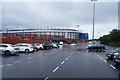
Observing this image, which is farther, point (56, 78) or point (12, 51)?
point (12, 51)

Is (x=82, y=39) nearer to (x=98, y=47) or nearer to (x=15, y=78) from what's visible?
(x=98, y=47)

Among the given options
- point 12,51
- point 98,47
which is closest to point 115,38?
point 98,47

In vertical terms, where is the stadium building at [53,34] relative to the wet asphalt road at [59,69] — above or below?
above

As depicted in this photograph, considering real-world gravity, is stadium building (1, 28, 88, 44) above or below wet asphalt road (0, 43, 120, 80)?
above

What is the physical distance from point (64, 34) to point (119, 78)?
104 m

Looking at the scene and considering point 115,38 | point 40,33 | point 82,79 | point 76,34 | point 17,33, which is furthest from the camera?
point 76,34

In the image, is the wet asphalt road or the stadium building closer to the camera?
the wet asphalt road

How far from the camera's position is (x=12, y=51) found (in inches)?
656

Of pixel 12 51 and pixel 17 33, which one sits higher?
pixel 17 33

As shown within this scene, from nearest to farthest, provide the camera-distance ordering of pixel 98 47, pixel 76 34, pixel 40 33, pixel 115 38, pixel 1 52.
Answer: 1. pixel 1 52
2. pixel 98 47
3. pixel 115 38
4. pixel 40 33
5. pixel 76 34

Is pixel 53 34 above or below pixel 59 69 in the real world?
above

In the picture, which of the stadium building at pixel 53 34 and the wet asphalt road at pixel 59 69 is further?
the stadium building at pixel 53 34

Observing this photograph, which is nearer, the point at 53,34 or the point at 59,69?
the point at 59,69

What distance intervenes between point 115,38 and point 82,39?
64.8 metres
